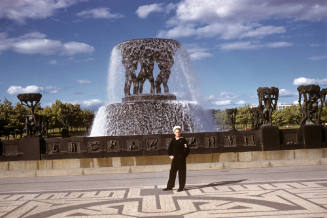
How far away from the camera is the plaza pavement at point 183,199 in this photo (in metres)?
6.65

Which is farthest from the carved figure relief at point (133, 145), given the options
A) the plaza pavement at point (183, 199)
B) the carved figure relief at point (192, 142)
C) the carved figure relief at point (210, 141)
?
the plaza pavement at point (183, 199)

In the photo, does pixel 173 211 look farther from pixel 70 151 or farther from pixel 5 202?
pixel 70 151

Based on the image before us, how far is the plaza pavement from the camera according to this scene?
6.65m

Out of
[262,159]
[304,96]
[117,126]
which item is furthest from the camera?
[117,126]

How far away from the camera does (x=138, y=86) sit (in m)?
26.0

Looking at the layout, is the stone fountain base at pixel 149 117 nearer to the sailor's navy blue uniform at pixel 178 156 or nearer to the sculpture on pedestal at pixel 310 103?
the sculpture on pedestal at pixel 310 103

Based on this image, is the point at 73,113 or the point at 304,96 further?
the point at 73,113

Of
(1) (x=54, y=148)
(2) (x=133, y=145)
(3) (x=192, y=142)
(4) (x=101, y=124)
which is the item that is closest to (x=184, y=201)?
(3) (x=192, y=142)

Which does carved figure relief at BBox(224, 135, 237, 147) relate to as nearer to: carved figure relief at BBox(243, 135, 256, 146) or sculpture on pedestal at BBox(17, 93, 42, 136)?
carved figure relief at BBox(243, 135, 256, 146)

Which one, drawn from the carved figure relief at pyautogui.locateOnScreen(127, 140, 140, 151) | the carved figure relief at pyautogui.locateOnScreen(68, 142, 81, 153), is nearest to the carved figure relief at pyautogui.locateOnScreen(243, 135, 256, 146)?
the carved figure relief at pyautogui.locateOnScreen(127, 140, 140, 151)

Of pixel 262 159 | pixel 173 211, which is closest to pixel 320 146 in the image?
pixel 262 159

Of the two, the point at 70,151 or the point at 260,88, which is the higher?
the point at 260,88

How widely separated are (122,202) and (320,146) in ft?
38.7

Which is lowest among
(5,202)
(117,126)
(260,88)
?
(5,202)
